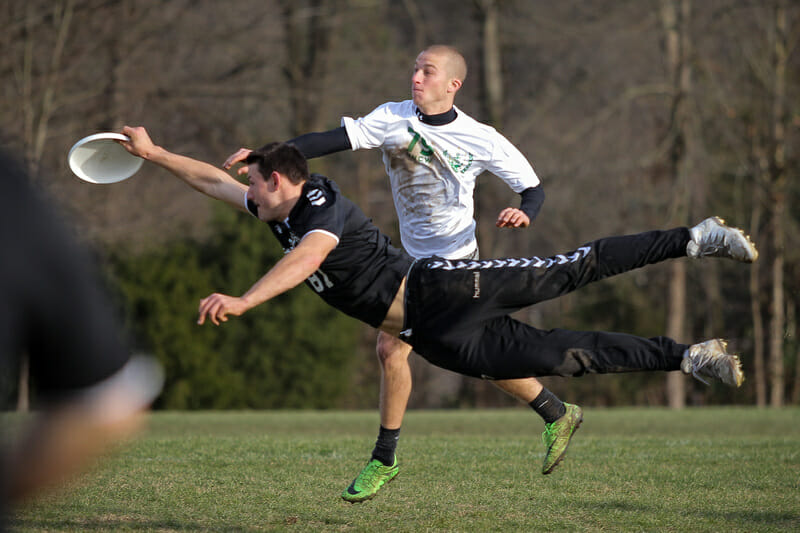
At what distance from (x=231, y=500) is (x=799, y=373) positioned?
20.1 m

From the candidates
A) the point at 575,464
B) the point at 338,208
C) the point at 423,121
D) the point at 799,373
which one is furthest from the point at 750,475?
the point at 799,373

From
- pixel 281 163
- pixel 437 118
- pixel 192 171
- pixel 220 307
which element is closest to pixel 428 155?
pixel 437 118

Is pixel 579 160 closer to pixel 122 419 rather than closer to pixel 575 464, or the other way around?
pixel 575 464

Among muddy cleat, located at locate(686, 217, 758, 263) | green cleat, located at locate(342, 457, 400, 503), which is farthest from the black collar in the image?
green cleat, located at locate(342, 457, 400, 503)

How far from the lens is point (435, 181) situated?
6.11m

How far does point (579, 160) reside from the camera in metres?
25.7

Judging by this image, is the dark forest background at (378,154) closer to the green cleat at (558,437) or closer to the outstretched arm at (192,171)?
the outstretched arm at (192,171)

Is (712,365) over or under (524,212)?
under

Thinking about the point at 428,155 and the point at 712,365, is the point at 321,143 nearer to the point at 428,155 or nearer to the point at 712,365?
the point at 428,155

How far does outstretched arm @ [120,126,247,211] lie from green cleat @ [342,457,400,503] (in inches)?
67.3

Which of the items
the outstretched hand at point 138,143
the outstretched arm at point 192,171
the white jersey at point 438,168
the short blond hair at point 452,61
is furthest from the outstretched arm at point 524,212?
the outstretched hand at point 138,143

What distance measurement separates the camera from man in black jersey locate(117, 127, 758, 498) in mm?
4730

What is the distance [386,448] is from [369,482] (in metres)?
0.27

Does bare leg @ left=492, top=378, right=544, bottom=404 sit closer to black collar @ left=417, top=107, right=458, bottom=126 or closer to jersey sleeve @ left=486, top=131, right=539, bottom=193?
jersey sleeve @ left=486, top=131, right=539, bottom=193
